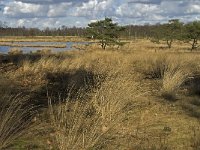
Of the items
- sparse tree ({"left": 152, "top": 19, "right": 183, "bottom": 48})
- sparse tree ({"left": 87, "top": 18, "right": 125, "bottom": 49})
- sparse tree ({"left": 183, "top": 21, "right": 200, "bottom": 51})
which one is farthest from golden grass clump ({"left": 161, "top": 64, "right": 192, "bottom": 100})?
sparse tree ({"left": 152, "top": 19, "right": 183, "bottom": 48})

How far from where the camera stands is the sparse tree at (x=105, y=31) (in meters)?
52.0

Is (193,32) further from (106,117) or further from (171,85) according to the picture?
(106,117)

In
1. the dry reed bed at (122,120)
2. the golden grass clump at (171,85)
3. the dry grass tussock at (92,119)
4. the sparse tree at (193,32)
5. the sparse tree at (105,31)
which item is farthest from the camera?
the sparse tree at (193,32)

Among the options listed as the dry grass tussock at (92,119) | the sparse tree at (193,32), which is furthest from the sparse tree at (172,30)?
the dry grass tussock at (92,119)

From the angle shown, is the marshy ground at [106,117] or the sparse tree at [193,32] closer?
the marshy ground at [106,117]

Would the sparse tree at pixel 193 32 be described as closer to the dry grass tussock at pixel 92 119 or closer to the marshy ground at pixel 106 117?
the marshy ground at pixel 106 117

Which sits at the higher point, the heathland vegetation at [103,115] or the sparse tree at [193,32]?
the heathland vegetation at [103,115]

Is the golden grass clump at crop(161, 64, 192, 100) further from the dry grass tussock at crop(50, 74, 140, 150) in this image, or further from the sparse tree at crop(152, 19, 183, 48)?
the sparse tree at crop(152, 19, 183, 48)

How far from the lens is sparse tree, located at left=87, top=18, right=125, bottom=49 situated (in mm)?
52031

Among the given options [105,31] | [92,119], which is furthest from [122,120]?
[105,31]

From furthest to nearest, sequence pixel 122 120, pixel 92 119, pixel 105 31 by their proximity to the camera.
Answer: pixel 105 31, pixel 122 120, pixel 92 119

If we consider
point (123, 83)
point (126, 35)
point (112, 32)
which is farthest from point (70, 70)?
point (126, 35)

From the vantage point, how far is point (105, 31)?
5241cm

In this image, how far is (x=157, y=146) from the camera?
765 cm
